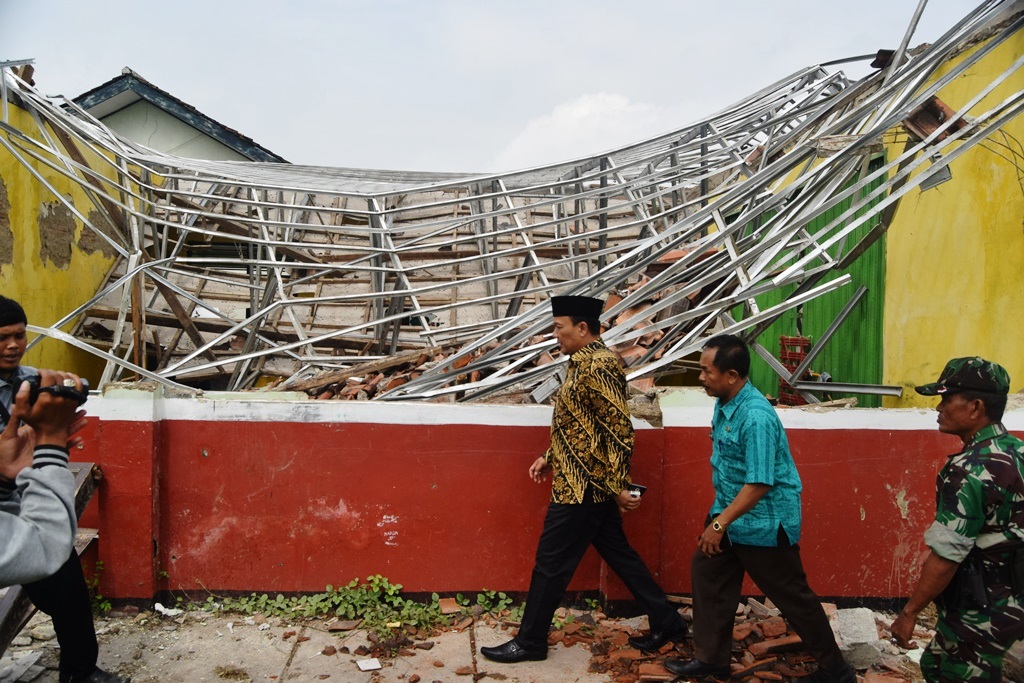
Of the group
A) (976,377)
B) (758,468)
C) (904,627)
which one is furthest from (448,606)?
(976,377)

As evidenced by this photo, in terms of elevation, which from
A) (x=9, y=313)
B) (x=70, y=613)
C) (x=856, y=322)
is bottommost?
(x=70, y=613)

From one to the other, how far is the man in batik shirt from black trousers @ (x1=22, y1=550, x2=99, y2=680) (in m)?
1.78

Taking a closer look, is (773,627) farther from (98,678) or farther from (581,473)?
(98,678)

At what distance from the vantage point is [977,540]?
241 centimetres

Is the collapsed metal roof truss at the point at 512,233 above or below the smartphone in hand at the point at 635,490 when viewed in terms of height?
above

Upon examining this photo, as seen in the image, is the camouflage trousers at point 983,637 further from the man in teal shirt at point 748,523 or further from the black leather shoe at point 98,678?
the black leather shoe at point 98,678

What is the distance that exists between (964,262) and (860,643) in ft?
10.4

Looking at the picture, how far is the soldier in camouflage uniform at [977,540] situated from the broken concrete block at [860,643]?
45.8 inches

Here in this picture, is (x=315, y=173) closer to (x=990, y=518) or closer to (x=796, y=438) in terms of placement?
(x=796, y=438)

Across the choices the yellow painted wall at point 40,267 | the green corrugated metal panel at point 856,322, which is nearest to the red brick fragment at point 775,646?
the green corrugated metal panel at point 856,322

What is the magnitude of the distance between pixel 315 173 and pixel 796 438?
598 cm

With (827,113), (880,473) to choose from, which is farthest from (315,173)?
(880,473)

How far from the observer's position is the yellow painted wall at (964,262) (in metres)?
4.89

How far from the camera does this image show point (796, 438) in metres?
4.18
